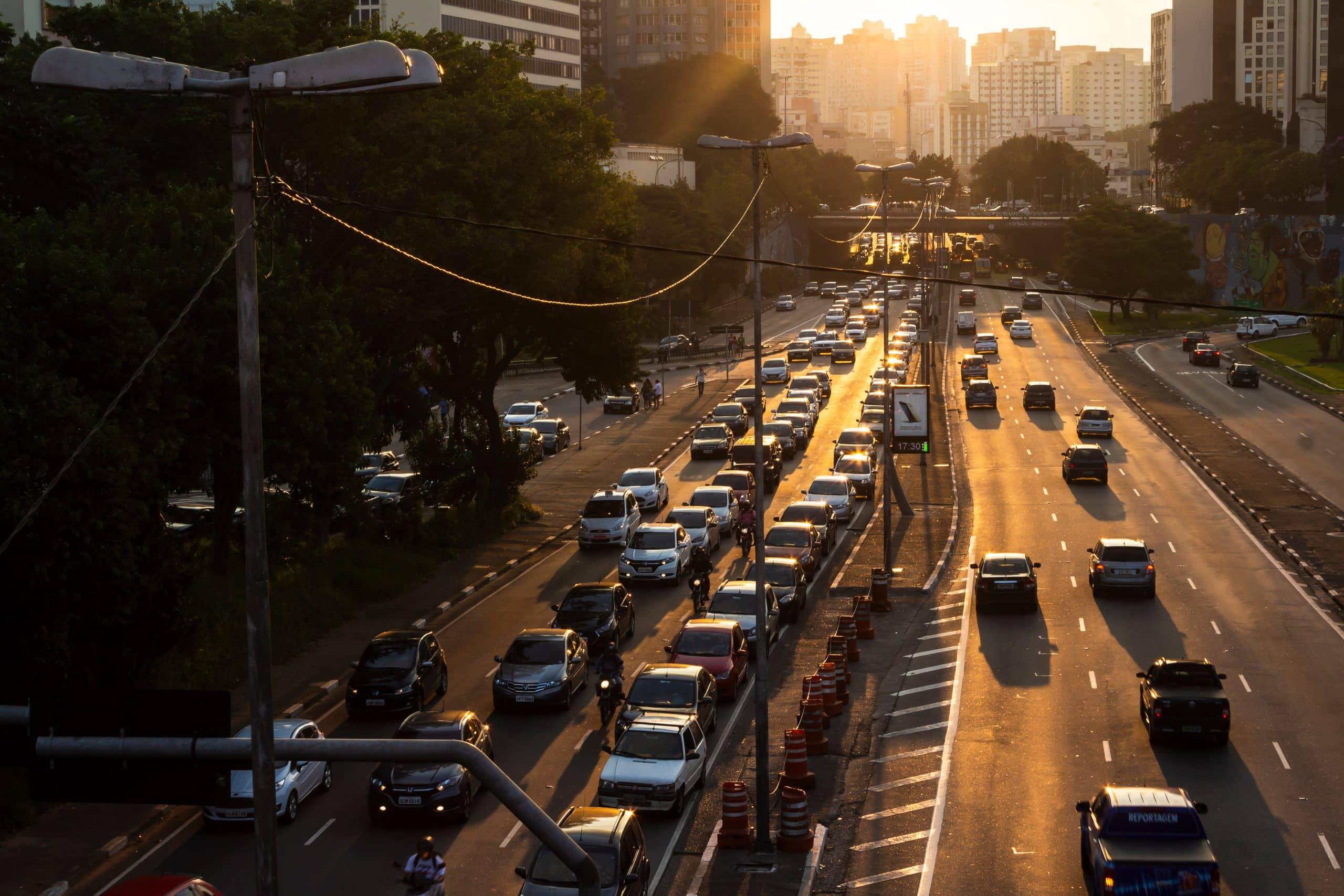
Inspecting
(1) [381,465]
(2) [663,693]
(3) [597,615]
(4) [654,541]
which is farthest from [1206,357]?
(2) [663,693]

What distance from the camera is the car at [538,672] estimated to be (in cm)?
2828

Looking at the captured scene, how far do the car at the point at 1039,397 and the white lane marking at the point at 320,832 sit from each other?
2126 inches

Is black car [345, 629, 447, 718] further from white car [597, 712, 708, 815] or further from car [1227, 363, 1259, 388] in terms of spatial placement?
car [1227, 363, 1259, 388]

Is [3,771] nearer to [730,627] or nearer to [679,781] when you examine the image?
[679,781]

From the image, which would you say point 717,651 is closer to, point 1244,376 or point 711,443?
point 711,443

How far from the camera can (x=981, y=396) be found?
72.4 m

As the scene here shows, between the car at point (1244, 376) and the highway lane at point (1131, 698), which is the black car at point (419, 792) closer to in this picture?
the highway lane at point (1131, 698)

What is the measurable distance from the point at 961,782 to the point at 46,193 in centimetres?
2277

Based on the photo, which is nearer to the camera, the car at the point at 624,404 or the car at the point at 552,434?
the car at the point at 552,434

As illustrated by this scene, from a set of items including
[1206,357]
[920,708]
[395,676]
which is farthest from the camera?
[1206,357]

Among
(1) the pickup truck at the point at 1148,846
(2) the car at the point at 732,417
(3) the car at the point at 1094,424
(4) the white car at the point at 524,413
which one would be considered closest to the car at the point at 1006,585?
(1) the pickup truck at the point at 1148,846

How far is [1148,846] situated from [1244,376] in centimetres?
6352

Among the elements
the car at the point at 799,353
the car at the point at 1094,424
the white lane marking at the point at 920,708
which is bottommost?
the white lane marking at the point at 920,708

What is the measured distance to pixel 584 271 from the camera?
1820 inches
